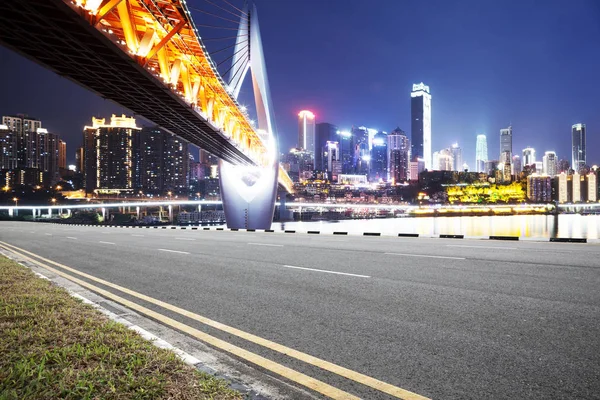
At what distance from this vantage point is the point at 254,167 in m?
51.9

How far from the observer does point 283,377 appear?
351cm

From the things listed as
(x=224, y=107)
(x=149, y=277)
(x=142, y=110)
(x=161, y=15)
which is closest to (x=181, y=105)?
(x=142, y=110)

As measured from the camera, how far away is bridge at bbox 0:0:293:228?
40.0 feet

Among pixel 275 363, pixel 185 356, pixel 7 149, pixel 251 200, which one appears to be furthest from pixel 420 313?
pixel 7 149

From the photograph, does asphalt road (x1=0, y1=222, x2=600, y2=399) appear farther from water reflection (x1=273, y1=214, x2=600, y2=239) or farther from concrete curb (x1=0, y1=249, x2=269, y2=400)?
water reflection (x1=273, y1=214, x2=600, y2=239)

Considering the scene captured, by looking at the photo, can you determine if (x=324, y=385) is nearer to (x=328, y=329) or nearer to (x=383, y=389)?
(x=383, y=389)

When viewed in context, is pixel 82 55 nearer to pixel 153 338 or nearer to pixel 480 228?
pixel 153 338

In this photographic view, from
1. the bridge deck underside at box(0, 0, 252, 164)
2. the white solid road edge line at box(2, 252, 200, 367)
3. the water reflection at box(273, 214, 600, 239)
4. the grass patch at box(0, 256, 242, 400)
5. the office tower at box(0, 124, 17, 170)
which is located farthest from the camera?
the office tower at box(0, 124, 17, 170)

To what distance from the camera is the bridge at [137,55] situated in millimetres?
12188

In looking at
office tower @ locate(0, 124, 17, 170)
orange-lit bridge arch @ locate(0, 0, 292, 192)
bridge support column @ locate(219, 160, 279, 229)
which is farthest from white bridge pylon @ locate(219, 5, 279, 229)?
office tower @ locate(0, 124, 17, 170)

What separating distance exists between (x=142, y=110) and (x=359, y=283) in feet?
69.8

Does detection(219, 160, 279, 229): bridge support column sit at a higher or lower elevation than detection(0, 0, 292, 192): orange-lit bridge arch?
lower

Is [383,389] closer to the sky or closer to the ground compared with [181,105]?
closer to the ground

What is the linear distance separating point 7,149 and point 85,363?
241277mm
